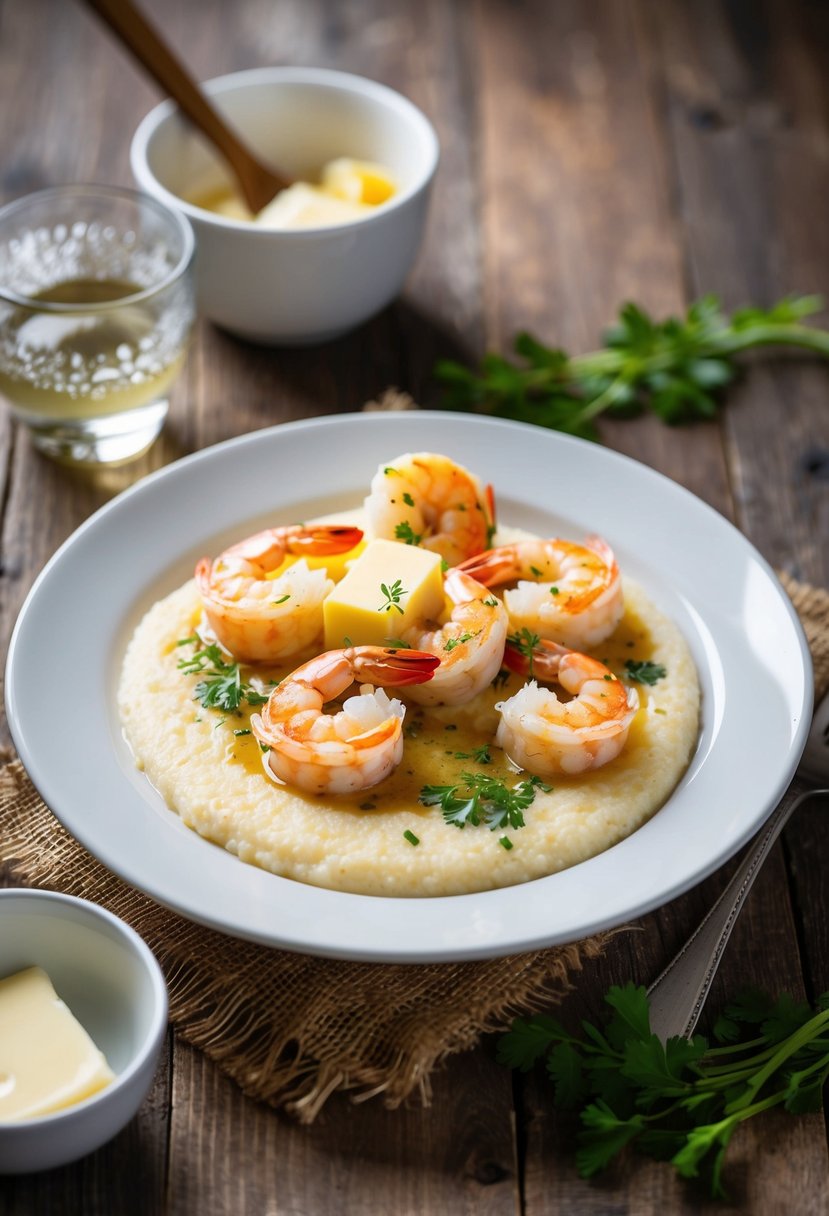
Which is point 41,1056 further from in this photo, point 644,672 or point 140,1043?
point 644,672

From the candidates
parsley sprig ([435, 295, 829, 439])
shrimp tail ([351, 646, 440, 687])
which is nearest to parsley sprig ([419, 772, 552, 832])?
shrimp tail ([351, 646, 440, 687])

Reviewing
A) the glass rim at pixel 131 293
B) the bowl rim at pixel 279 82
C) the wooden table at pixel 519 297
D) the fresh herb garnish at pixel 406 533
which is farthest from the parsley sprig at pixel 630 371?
the fresh herb garnish at pixel 406 533

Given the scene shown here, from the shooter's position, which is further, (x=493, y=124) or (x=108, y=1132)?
(x=493, y=124)

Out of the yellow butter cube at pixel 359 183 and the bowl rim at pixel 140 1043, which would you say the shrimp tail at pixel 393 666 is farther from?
the yellow butter cube at pixel 359 183

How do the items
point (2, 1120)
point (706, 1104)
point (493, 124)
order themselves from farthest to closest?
1. point (493, 124)
2. point (706, 1104)
3. point (2, 1120)

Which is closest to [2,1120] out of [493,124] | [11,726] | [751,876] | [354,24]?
[11,726]

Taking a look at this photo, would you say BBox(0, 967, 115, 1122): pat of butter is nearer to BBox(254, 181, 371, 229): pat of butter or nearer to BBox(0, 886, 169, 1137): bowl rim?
BBox(0, 886, 169, 1137): bowl rim

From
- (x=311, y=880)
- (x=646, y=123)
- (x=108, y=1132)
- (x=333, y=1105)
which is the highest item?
(x=108, y=1132)

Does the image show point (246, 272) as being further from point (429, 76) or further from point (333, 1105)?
point (333, 1105)

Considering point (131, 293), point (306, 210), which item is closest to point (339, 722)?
point (131, 293)
